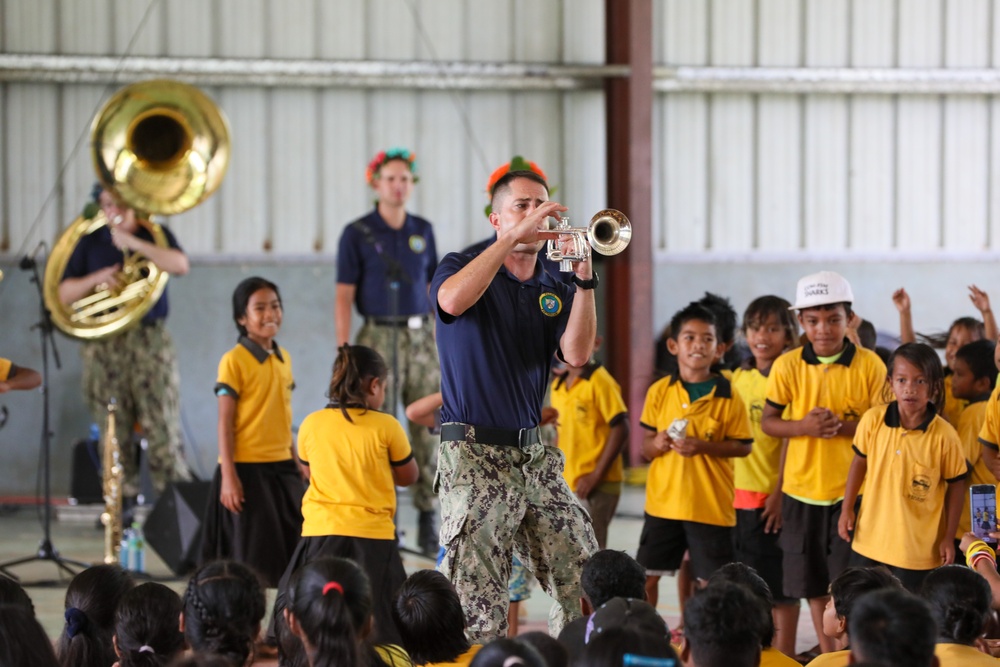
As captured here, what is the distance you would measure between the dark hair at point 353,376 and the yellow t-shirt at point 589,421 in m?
1.35

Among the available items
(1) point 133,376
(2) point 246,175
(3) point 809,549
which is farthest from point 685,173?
(3) point 809,549

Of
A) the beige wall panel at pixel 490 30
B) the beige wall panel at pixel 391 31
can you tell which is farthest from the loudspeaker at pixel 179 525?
the beige wall panel at pixel 490 30

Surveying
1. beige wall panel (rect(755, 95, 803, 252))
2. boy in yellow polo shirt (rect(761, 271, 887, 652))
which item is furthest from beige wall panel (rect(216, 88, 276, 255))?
boy in yellow polo shirt (rect(761, 271, 887, 652))

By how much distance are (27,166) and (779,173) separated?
23.3ft

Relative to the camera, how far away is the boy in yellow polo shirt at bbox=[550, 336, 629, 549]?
639cm

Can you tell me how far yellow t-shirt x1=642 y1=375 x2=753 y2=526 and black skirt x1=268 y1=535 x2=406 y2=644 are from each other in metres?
1.23

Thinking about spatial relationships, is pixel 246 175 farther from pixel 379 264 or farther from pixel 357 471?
pixel 357 471

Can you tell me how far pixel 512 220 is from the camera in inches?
172

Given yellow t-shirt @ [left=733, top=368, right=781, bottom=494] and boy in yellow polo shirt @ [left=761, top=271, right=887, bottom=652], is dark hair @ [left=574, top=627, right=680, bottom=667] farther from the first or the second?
yellow t-shirt @ [left=733, top=368, right=781, bottom=494]

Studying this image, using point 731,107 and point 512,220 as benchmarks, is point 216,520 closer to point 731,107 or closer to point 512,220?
point 512,220

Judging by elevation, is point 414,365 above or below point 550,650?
above

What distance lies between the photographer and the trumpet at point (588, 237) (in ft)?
13.8

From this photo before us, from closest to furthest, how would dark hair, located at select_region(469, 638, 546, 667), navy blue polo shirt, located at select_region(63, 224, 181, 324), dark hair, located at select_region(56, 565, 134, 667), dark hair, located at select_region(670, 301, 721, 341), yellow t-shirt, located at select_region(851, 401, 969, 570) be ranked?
dark hair, located at select_region(469, 638, 546, 667), dark hair, located at select_region(56, 565, 134, 667), yellow t-shirt, located at select_region(851, 401, 969, 570), dark hair, located at select_region(670, 301, 721, 341), navy blue polo shirt, located at select_region(63, 224, 181, 324)

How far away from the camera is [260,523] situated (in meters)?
6.18
